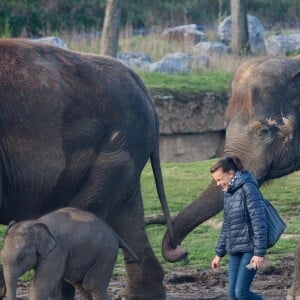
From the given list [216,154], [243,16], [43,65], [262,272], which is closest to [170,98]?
[216,154]

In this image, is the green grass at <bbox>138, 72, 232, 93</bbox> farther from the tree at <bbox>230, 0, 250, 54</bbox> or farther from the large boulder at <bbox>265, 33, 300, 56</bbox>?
the large boulder at <bbox>265, 33, 300, 56</bbox>

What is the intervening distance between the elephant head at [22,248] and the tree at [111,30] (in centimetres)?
1382

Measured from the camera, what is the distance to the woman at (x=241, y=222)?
8617 mm

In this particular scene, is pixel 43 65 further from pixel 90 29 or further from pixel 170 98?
pixel 90 29

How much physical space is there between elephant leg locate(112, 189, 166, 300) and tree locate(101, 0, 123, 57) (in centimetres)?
1238

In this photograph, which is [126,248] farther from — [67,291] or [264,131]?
[264,131]

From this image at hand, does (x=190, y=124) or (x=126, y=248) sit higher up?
(x=126, y=248)

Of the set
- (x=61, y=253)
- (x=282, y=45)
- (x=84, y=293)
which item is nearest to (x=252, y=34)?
(x=282, y=45)

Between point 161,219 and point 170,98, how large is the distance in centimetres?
1079

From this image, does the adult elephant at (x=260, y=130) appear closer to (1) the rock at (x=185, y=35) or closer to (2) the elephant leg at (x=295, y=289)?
(2) the elephant leg at (x=295, y=289)

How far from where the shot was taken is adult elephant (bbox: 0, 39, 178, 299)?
905 centimetres

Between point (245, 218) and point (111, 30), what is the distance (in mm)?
14188

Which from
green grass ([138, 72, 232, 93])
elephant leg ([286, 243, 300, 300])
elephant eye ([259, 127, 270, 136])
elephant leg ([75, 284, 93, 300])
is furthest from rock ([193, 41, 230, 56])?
elephant leg ([75, 284, 93, 300])

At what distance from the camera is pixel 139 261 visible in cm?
980
